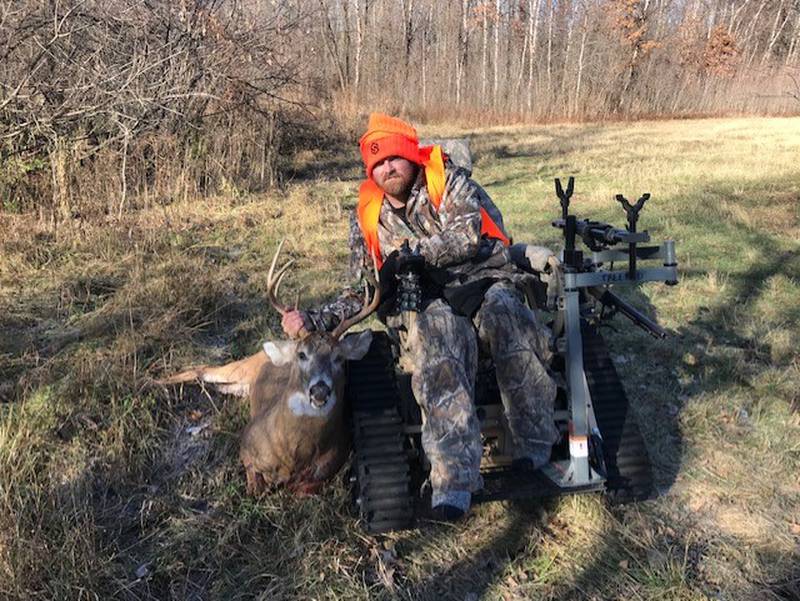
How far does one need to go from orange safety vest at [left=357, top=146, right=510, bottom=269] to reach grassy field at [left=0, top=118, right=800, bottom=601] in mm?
1400

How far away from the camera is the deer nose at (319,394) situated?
348 cm

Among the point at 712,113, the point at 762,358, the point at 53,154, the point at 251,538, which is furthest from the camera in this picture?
the point at 712,113

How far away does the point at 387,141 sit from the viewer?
371 cm

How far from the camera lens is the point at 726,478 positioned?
12.4 feet

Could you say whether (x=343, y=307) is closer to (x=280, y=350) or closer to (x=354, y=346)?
(x=354, y=346)

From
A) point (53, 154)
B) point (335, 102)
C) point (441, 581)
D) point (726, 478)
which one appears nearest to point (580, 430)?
point (441, 581)

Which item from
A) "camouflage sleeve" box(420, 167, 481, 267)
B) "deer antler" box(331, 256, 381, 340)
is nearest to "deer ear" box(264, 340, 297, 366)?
"deer antler" box(331, 256, 381, 340)

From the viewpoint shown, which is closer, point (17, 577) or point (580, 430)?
point (17, 577)

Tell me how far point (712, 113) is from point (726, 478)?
102ft

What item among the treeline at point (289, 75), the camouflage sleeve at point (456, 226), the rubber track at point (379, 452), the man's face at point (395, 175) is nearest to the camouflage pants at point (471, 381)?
the rubber track at point (379, 452)

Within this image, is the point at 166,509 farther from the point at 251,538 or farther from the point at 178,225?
the point at 178,225

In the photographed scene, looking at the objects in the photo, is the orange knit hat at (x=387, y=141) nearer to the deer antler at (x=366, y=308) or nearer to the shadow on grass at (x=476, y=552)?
the deer antler at (x=366, y=308)

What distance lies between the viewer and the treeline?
28.1 ft

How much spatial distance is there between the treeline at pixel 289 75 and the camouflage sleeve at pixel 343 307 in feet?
17.3
